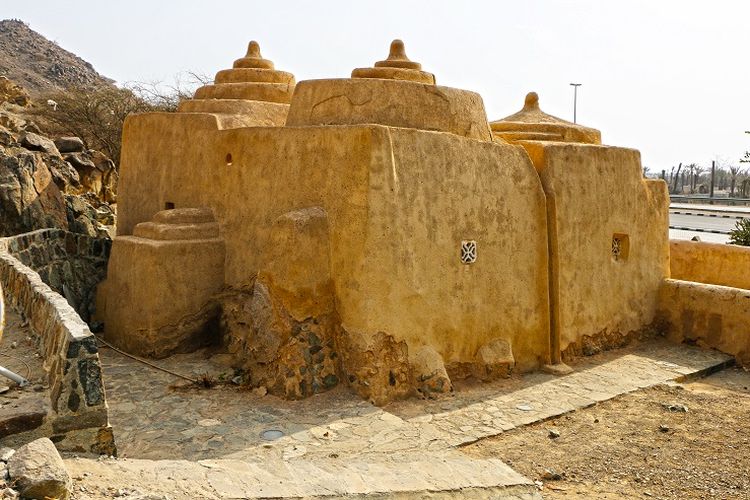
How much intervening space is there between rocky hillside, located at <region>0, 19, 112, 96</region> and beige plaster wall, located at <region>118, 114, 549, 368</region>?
33.4m

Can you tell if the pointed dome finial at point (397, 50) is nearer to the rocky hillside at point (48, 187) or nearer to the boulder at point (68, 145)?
the rocky hillside at point (48, 187)

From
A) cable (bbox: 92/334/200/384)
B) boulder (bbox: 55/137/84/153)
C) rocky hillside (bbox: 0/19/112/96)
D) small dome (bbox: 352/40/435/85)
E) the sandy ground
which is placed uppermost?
rocky hillside (bbox: 0/19/112/96)

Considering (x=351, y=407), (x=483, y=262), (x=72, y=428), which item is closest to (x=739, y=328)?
(x=483, y=262)

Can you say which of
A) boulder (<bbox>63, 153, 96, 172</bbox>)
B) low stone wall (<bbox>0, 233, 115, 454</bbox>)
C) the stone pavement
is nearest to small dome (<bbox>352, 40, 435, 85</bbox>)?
the stone pavement

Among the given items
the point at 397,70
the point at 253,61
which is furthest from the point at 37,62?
the point at 397,70

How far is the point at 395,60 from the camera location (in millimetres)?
8109

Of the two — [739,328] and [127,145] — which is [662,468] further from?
[127,145]

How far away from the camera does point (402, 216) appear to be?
6.65 metres

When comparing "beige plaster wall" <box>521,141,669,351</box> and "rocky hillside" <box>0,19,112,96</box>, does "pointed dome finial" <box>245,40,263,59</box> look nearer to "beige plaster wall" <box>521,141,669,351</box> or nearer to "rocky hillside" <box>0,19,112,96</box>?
"beige plaster wall" <box>521,141,669,351</box>

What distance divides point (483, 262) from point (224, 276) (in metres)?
3.06

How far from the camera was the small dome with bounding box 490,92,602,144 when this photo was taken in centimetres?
956

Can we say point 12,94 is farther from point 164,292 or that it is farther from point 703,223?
point 703,223

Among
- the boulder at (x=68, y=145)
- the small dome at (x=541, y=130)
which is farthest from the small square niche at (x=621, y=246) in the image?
the boulder at (x=68, y=145)

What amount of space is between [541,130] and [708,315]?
3350 millimetres
